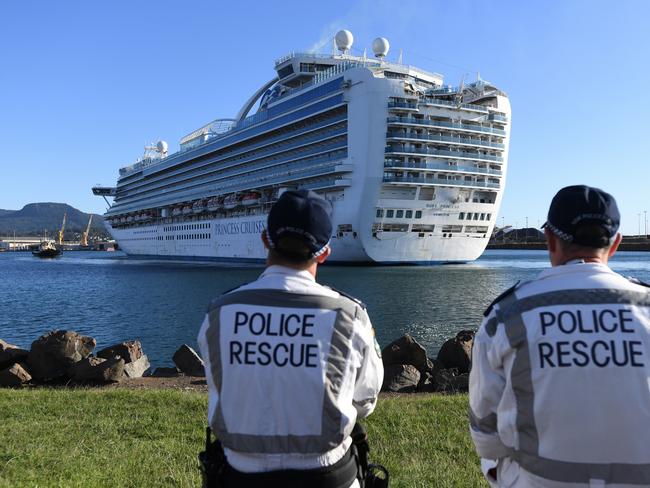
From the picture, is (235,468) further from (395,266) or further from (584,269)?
(395,266)

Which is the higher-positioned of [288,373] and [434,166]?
[434,166]

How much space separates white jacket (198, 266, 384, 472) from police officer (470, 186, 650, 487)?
577mm

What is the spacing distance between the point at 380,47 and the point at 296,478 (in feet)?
183

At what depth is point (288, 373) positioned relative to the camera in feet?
7.67

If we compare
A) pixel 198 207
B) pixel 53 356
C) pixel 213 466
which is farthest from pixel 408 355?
pixel 198 207

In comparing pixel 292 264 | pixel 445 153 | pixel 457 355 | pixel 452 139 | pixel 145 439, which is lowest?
pixel 457 355

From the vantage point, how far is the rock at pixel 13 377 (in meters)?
9.63

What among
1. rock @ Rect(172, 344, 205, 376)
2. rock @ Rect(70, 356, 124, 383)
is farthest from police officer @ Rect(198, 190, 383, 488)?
rock @ Rect(172, 344, 205, 376)

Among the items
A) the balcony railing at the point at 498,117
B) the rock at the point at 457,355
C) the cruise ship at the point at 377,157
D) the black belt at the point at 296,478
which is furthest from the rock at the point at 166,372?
the balcony railing at the point at 498,117

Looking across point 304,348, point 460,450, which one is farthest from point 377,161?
point 304,348

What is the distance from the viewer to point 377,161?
4394 cm

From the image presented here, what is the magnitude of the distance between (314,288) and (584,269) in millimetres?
1061

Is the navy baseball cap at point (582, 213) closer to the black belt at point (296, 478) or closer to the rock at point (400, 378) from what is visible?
the black belt at point (296, 478)

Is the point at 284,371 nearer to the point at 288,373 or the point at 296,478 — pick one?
the point at 288,373
